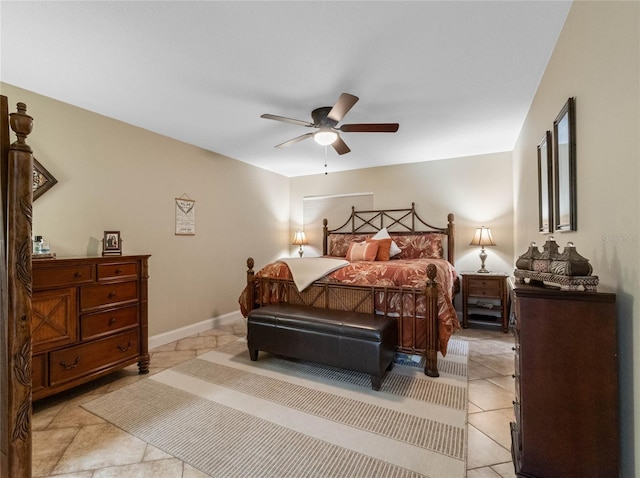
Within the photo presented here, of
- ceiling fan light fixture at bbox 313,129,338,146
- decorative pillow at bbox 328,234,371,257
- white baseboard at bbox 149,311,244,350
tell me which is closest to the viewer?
ceiling fan light fixture at bbox 313,129,338,146

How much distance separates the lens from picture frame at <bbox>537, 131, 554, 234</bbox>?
7.04 feet

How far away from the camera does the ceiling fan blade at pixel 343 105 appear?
7.18 ft

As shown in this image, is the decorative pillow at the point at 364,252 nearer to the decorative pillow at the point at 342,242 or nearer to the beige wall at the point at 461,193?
the decorative pillow at the point at 342,242

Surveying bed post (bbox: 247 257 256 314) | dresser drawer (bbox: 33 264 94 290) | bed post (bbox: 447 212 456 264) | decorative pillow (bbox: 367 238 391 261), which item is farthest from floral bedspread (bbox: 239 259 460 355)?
dresser drawer (bbox: 33 264 94 290)

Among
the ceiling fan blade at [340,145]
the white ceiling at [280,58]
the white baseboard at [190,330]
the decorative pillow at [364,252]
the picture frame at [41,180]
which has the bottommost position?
the white baseboard at [190,330]

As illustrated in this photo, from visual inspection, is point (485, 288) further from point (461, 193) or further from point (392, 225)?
point (392, 225)

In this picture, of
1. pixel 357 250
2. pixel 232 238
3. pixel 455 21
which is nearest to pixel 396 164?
pixel 357 250

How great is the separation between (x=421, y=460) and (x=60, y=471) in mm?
2013

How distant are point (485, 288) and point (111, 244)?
4.57 meters

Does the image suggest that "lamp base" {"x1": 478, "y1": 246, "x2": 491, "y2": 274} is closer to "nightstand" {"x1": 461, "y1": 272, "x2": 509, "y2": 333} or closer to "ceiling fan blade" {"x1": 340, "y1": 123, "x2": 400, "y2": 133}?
"nightstand" {"x1": 461, "y1": 272, "x2": 509, "y2": 333}

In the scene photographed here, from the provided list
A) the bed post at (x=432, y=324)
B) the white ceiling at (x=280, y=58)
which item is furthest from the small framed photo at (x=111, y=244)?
the bed post at (x=432, y=324)

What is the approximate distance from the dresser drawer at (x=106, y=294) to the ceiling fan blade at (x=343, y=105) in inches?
95.6

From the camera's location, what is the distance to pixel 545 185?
2.29 m

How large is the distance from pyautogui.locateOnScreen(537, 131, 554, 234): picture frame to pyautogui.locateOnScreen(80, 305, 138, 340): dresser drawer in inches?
144
